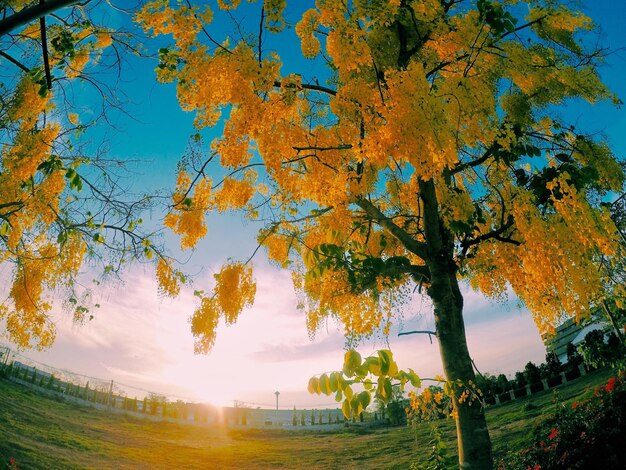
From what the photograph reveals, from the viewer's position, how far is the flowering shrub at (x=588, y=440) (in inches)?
241

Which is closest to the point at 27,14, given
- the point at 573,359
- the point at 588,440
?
the point at 588,440

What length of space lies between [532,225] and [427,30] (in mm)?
3743

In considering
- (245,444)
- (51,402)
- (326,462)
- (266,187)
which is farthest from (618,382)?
(51,402)

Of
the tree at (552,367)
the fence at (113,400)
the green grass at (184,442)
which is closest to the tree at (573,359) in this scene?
the tree at (552,367)

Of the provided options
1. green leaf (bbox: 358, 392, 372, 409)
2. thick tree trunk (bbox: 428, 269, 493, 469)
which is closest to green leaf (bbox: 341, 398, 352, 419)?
green leaf (bbox: 358, 392, 372, 409)

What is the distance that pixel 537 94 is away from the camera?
6.00 m

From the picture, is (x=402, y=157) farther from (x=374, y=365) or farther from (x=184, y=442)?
(x=184, y=442)

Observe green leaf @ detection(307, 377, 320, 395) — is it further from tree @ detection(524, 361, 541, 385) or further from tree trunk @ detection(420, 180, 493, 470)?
tree @ detection(524, 361, 541, 385)

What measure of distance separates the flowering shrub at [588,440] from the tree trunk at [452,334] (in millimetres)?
3055

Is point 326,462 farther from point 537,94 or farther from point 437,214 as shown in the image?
point 537,94

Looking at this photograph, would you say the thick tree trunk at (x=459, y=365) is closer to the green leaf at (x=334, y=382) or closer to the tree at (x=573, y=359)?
the green leaf at (x=334, y=382)

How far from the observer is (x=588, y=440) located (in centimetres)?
693

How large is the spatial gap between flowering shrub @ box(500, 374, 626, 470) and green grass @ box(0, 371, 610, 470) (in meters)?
0.77

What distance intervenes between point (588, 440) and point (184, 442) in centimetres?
1939
